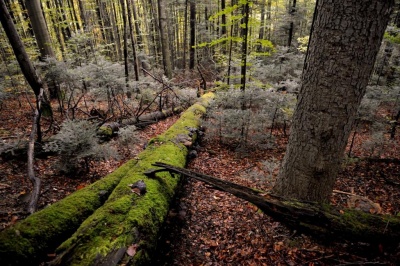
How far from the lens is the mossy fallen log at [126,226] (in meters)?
2.61

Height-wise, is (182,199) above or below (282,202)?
below

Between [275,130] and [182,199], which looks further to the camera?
[275,130]

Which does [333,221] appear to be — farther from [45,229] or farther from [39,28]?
[39,28]

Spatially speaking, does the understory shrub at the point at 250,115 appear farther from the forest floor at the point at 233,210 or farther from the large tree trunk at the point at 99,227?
the large tree trunk at the point at 99,227

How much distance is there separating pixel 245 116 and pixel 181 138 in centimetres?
224

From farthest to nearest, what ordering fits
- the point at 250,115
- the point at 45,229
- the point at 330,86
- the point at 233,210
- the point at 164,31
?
the point at 164,31 → the point at 250,115 → the point at 233,210 → the point at 45,229 → the point at 330,86

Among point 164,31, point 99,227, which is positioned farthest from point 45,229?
point 164,31

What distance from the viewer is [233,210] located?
4457 millimetres

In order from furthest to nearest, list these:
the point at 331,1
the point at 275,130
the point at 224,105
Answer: the point at 275,130 → the point at 224,105 → the point at 331,1

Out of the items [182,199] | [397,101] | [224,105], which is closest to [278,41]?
[397,101]

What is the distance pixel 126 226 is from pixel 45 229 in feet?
4.19

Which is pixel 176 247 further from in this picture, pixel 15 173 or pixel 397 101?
pixel 397 101

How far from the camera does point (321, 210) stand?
271cm

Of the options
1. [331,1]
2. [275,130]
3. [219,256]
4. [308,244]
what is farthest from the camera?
[275,130]
